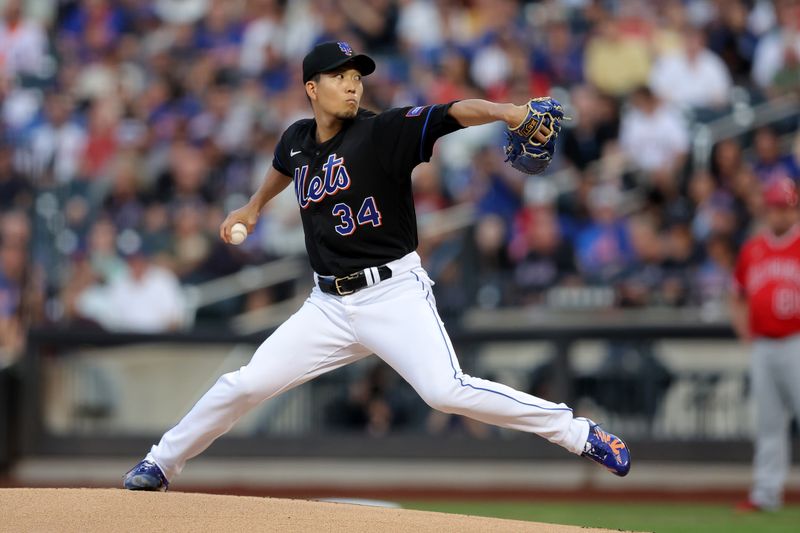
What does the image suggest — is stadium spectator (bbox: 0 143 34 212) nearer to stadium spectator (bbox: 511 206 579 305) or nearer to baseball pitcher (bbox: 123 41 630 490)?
stadium spectator (bbox: 511 206 579 305)

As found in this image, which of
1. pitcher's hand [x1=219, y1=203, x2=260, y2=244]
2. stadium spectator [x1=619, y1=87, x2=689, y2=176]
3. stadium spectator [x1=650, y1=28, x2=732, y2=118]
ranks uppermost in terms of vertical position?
stadium spectator [x1=650, y1=28, x2=732, y2=118]

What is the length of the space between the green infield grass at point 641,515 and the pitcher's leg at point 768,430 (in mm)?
150

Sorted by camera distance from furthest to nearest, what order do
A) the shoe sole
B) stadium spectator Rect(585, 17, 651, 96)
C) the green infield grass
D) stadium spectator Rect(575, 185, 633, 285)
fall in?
stadium spectator Rect(585, 17, 651, 96), stadium spectator Rect(575, 185, 633, 285), the green infield grass, the shoe sole

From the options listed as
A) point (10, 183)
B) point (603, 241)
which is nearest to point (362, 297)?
point (603, 241)

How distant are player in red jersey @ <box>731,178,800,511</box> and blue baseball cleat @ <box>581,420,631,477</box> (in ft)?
10.6

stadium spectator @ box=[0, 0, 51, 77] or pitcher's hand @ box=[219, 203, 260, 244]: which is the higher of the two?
stadium spectator @ box=[0, 0, 51, 77]

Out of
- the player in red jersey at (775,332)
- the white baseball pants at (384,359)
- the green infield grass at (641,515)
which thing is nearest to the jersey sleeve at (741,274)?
the player in red jersey at (775,332)

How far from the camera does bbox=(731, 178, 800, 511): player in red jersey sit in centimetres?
827

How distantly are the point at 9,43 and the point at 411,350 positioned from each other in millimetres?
10591

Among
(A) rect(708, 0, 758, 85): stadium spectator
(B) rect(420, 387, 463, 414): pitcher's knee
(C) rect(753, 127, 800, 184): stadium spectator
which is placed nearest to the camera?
(B) rect(420, 387, 463, 414): pitcher's knee

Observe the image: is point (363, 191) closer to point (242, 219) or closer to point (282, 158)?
point (282, 158)

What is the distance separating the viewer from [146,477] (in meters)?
5.67

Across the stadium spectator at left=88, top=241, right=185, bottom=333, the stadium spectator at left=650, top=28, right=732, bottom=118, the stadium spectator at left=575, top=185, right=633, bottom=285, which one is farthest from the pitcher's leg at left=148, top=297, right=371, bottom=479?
the stadium spectator at left=650, top=28, right=732, bottom=118

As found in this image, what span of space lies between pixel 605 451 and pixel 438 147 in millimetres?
6781
